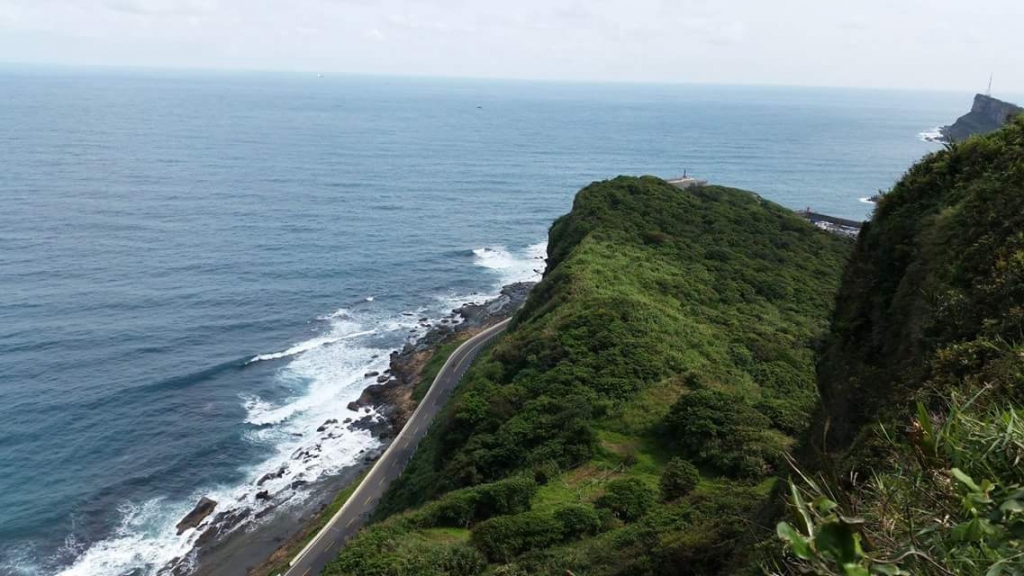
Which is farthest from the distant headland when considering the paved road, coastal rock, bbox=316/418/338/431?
coastal rock, bbox=316/418/338/431

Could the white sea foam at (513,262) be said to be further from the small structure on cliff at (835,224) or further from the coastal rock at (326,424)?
the small structure on cliff at (835,224)

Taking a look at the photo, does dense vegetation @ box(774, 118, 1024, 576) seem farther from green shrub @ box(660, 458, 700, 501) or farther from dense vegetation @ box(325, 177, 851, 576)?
green shrub @ box(660, 458, 700, 501)

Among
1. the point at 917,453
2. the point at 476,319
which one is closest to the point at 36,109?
the point at 476,319

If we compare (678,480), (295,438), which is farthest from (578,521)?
(295,438)

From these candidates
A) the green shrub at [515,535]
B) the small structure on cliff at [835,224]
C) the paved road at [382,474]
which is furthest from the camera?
the small structure on cliff at [835,224]

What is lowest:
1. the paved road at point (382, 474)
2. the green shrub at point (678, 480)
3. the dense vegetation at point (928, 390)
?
the paved road at point (382, 474)

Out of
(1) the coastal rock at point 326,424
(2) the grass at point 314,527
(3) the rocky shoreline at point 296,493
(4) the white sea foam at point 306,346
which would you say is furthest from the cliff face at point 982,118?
(2) the grass at point 314,527
